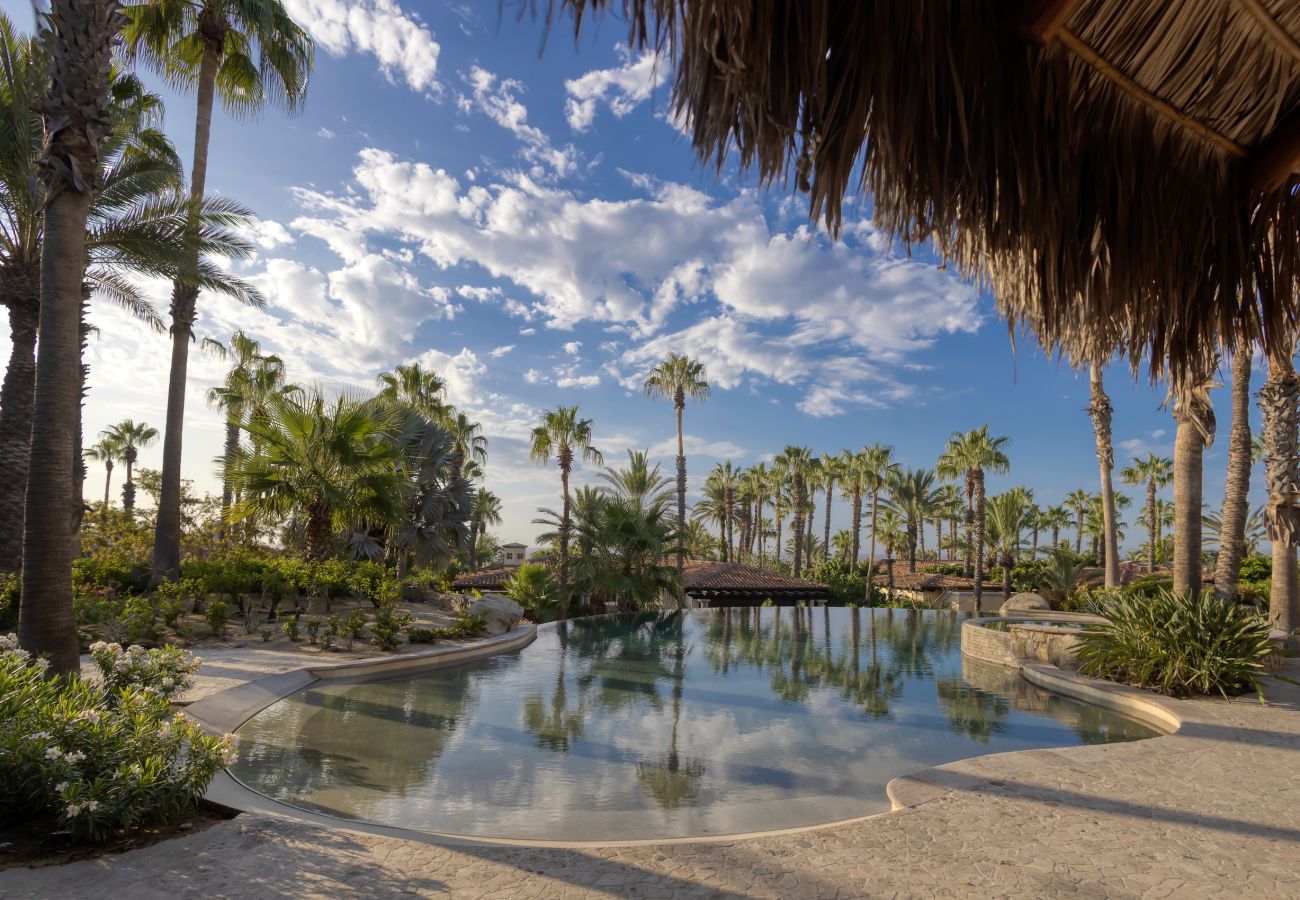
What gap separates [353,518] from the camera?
15.0 m

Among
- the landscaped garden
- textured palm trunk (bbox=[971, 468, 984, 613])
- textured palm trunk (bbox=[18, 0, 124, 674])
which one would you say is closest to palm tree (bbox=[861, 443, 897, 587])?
textured palm trunk (bbox=[971, 468, 984, 613])

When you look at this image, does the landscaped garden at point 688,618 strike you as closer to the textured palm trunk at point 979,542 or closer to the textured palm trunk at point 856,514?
the textured palm trunk at point 979,542

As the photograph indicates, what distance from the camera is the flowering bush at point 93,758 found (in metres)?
4.04

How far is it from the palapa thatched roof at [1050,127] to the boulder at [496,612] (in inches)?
585

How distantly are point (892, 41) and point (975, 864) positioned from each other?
14.6 ft

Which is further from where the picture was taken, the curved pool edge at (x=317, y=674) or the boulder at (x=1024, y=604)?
the boulder at (x=1024, y=604)

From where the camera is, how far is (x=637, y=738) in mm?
7828

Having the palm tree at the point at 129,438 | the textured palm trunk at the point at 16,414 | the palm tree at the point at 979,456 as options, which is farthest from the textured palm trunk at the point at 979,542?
the palm tree at the point at 129,438

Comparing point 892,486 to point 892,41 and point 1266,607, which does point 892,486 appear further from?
point 892,41

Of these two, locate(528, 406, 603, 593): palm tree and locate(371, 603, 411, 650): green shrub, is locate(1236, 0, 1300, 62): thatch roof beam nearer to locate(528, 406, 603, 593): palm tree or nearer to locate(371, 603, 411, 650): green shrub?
locate(371, 603, 411, 650): green shrub

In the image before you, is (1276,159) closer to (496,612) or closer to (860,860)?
(860,860)

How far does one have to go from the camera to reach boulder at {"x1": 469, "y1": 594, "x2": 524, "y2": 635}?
15.7 m

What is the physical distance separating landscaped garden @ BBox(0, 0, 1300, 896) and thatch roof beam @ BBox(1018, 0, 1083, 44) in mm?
10

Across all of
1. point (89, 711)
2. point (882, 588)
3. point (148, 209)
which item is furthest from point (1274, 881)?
point (882, 588)
